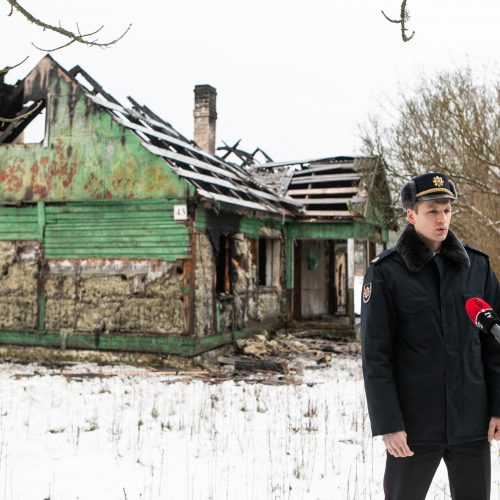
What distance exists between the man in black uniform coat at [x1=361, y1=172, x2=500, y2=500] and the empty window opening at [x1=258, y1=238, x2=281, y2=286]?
39.9ft

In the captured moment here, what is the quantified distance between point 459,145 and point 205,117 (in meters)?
7.39

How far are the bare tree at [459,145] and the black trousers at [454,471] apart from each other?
1234 cm

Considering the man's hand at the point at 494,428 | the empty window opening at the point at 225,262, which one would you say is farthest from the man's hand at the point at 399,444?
the empty window opening at the point at 225,262

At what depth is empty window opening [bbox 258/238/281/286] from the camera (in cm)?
1509

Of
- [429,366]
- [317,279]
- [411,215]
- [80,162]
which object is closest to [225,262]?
[80,162]

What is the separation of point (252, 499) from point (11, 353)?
8.64 m

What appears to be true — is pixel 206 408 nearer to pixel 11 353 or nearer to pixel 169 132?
pixel 11 353

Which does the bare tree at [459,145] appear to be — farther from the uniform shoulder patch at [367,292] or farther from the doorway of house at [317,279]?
the uniform shoulder patch at [367,292]

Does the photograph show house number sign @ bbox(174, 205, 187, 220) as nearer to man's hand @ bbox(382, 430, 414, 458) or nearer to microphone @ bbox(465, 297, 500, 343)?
man's hand @ bbox(382, 430, 414, 458)

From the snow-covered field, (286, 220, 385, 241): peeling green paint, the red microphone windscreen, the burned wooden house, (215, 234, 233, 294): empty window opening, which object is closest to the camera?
the red microphone windscreen

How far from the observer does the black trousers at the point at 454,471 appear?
2.76 metres

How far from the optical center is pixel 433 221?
2.90m

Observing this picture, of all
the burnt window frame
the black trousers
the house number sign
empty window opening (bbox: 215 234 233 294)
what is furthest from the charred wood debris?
the black trousers

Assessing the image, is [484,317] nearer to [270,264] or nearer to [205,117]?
[270,264]
